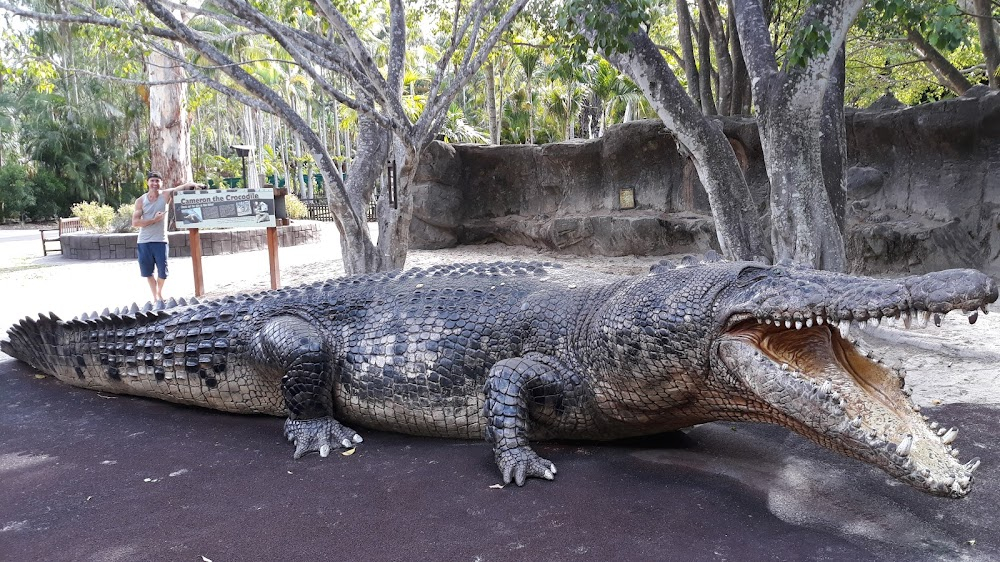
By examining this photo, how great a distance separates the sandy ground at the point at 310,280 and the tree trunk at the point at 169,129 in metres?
2.93

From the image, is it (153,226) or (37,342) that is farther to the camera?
(153,226)

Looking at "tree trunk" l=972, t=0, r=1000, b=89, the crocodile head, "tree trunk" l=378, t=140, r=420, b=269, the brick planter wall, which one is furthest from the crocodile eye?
the brick planter wall

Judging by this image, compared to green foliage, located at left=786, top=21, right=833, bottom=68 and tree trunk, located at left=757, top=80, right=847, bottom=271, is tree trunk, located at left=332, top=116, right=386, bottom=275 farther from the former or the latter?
green foliage, located at left=786, top=21, right=833, bottom=68

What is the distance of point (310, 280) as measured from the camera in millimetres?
9727

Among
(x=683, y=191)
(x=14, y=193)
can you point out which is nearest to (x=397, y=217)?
(x=683, y=191)

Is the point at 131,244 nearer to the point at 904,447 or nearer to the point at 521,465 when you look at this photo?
the point at 521,465

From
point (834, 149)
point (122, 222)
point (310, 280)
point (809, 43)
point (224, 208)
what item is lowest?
point (310, 280)

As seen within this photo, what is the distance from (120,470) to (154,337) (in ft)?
3.20

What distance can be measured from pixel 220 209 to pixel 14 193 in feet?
90.7

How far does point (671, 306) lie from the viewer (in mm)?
2859

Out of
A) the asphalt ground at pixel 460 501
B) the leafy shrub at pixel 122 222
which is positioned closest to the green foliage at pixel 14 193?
the leafy shrub at pixel 122 222

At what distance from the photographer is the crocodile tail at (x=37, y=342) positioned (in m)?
4.45

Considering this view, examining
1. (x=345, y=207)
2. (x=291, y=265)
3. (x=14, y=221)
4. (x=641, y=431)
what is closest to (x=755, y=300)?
(x=641, y=431)

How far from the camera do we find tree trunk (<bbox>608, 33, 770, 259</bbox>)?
5777mm
